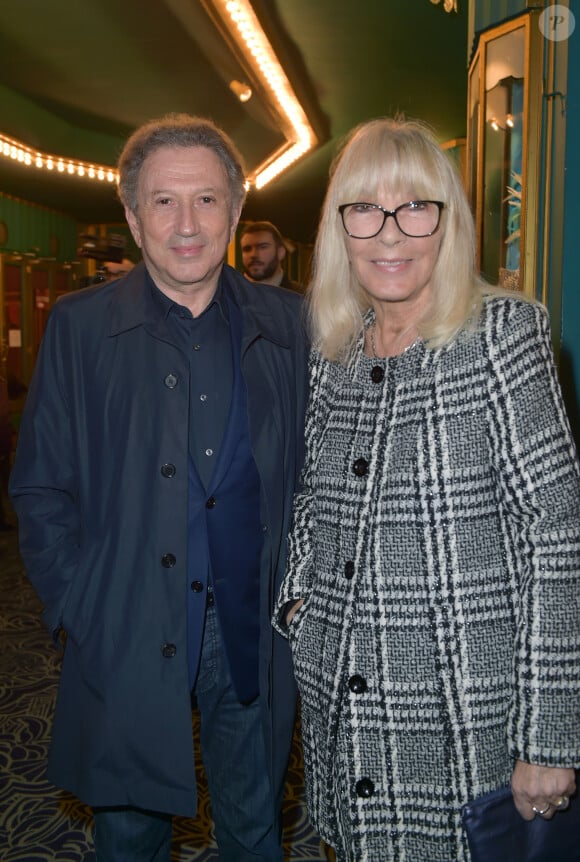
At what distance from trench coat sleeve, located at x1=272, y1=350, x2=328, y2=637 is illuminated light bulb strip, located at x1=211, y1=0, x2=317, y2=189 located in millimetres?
4434

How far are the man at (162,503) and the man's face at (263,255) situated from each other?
3402 millimetres

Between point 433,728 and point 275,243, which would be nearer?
point 433,728

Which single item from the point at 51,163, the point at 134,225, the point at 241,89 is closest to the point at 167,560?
the point at 134,225

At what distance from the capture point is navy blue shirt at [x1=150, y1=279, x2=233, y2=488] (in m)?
1.74

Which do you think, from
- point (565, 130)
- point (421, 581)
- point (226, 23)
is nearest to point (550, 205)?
point (565, 130)

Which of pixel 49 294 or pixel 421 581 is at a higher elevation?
pixel 49 294

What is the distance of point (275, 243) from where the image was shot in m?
5.28

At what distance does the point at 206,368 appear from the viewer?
1786 mm

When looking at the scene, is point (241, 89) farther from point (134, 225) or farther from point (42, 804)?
point (42, 804)

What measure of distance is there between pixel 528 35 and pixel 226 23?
12.5 feet

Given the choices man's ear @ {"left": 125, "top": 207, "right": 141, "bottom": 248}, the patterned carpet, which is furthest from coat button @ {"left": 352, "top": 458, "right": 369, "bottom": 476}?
the patterned carpet

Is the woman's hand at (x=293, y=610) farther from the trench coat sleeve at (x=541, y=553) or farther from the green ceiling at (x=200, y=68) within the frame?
the green ceiling at (x=200, y=68)

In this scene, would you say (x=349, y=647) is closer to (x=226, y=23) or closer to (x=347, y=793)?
(x=347, y=793)

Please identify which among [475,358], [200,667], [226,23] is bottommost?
[200,667]
